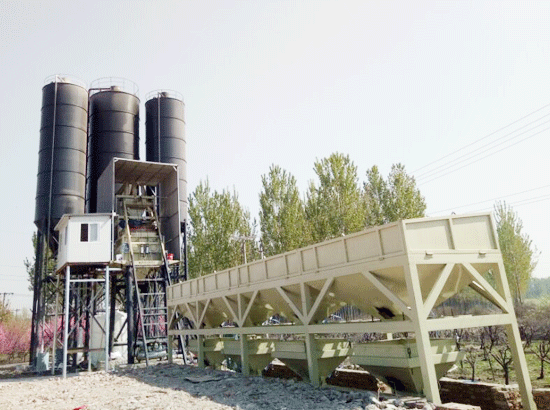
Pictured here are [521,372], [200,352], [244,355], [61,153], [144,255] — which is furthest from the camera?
[61,153]

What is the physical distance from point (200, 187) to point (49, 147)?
15783 millimetres

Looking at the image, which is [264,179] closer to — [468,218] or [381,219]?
[381,219]

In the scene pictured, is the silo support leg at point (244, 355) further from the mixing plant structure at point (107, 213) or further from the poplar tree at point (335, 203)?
the poplar tree at point (335, 203)

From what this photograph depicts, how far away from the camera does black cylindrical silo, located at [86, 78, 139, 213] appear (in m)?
29.0

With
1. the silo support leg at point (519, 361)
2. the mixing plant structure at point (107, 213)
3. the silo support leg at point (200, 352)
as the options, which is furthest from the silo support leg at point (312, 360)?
the mixing plant structure at point (107, 213)

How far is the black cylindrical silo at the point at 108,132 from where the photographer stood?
95.1ft

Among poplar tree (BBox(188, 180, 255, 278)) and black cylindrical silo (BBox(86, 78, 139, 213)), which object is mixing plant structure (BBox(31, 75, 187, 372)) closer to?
black cylindrical silo (BBox(86, 78, 139, 213))

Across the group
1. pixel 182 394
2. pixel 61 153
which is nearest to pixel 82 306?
pixel 61 153

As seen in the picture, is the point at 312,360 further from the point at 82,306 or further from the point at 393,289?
the point at 82,306

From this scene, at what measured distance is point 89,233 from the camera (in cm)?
2303

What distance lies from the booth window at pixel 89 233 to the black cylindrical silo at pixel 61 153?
4.11 metres

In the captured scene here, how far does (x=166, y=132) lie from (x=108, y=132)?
3805mm

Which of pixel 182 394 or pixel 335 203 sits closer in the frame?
pixel 182 394

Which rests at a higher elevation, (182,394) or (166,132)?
(166,132)
